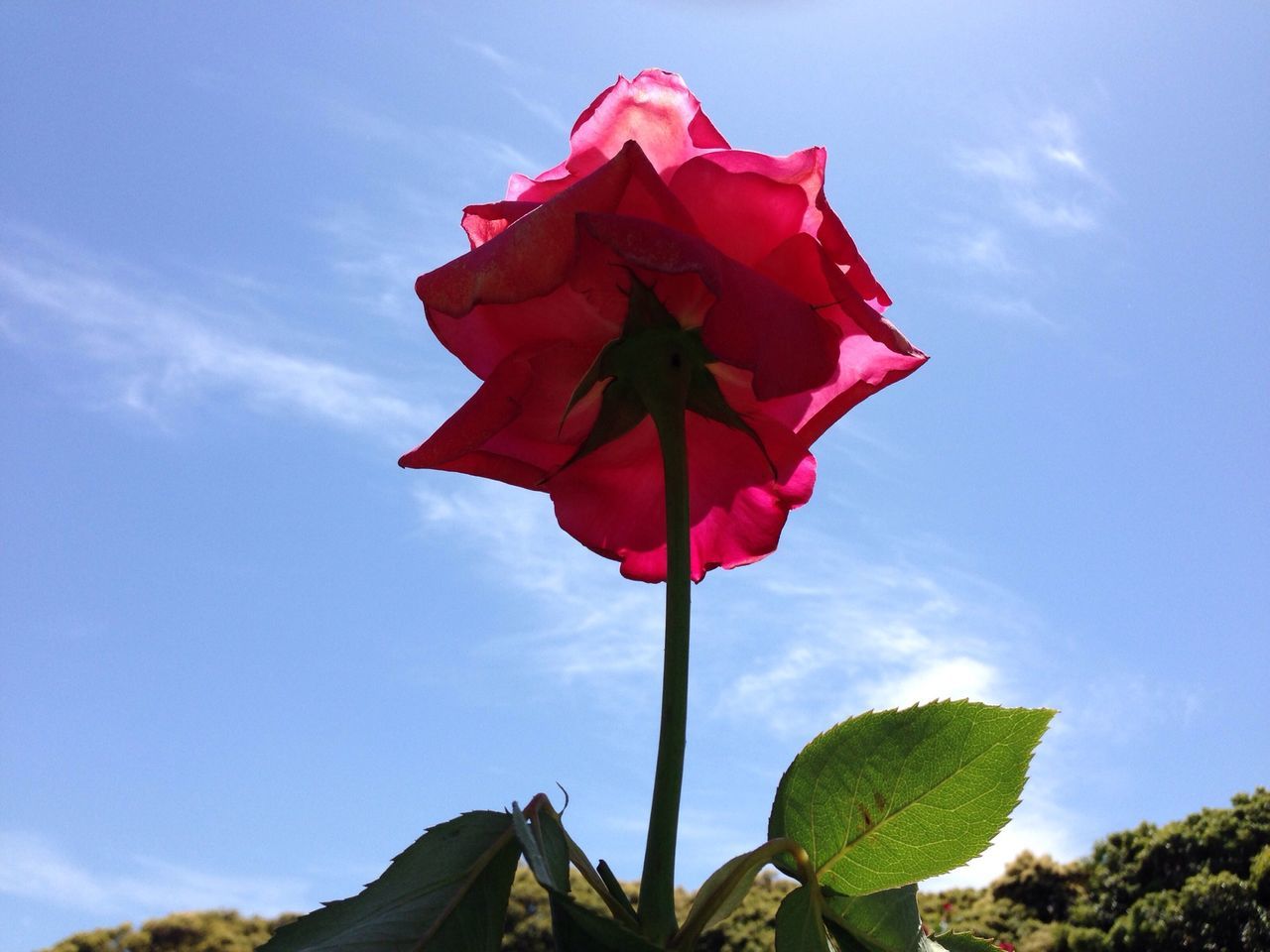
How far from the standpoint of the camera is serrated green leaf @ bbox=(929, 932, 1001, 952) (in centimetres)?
62

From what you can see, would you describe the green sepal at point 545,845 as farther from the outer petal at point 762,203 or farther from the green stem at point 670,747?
the outer petal at point 762,203

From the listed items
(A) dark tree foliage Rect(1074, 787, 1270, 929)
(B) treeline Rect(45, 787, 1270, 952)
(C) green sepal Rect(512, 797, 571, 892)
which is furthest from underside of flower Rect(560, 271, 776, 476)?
(A) dark tree foliage Rect(1074, 787, 1270, 929)

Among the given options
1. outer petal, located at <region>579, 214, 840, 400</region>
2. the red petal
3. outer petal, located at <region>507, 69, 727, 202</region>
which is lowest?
outer petal, located at <region>579, 214, 840, 400</region>

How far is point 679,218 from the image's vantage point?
0.57 m

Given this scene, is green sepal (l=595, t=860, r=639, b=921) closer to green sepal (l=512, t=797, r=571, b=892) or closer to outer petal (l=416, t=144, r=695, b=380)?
green sepal (l=512, t=797, r=571, b=892)

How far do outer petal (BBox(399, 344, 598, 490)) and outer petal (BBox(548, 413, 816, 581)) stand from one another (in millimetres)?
29

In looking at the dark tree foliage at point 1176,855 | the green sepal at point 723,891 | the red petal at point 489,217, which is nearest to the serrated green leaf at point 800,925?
the green sepal at point 723,891

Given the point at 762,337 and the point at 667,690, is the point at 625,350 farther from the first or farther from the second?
the point at 667,690

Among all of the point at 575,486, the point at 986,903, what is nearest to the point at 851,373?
the point at 575,486

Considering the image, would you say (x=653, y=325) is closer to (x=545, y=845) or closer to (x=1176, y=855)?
(x=545, y=845)

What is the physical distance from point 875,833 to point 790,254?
1.04ft

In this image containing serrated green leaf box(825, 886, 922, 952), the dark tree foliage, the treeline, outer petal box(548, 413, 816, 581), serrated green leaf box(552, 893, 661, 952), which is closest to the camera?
serrated green leaf box(552, 893, 661, 952)

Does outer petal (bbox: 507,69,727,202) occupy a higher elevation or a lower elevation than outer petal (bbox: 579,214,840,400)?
higher

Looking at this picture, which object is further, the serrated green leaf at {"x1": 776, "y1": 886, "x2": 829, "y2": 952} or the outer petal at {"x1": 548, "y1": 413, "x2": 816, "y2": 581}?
the outer petal at {"x1": 548, "y1": 413, "x2": 816, "y2": 581}
